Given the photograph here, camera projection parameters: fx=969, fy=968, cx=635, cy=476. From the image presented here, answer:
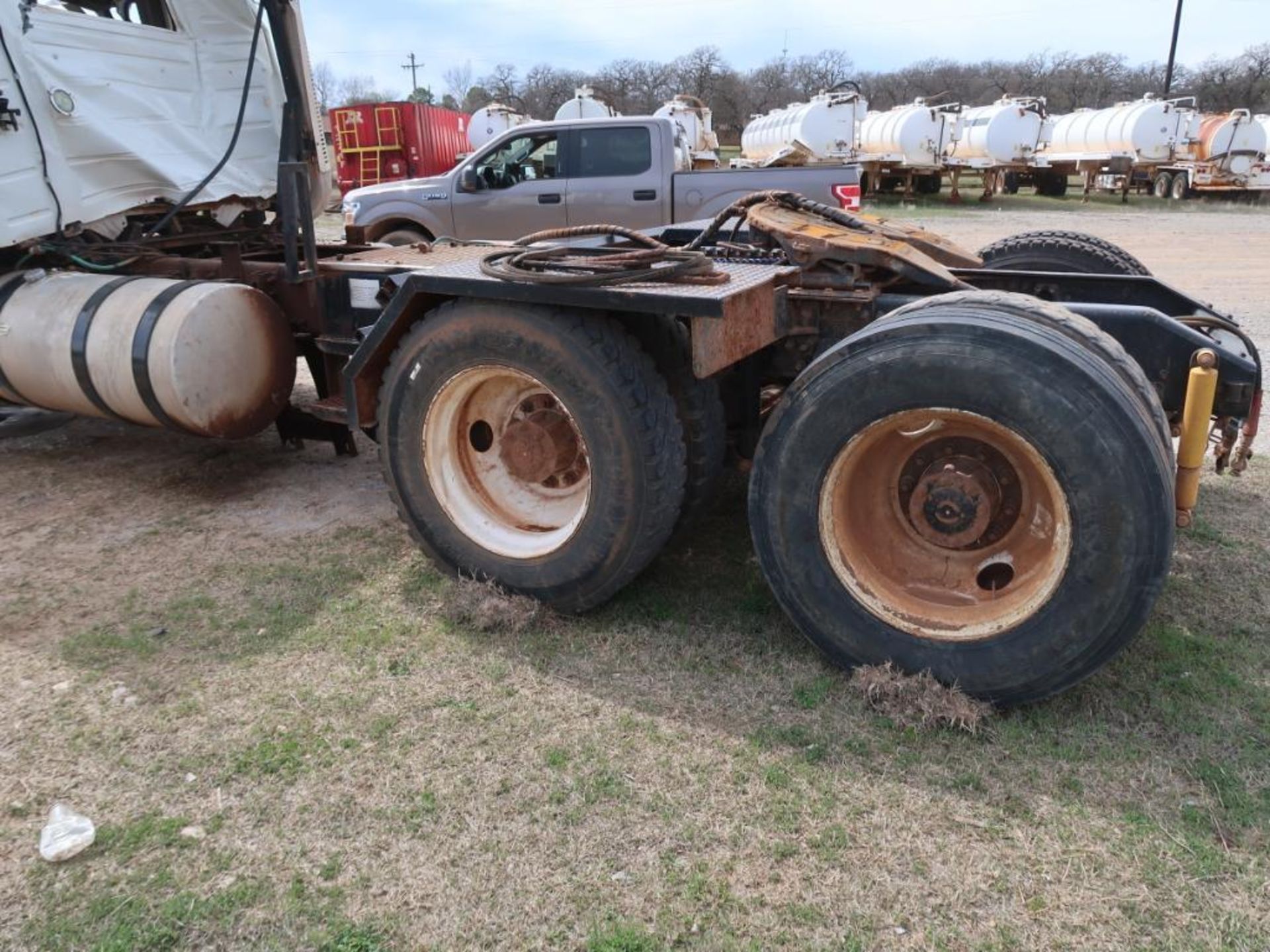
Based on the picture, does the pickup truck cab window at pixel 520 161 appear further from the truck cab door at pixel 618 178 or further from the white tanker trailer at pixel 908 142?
the white tanker trailer at pixel 908 142

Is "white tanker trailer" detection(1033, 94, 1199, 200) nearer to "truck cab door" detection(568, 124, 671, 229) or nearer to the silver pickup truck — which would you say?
the silver pickup truck

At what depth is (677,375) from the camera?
3.40m

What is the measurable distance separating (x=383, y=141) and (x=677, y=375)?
22572 millimetres

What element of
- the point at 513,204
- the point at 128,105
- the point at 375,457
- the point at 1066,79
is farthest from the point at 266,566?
the point at 1066,79

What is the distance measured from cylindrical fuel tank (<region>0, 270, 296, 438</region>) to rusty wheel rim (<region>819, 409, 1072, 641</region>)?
3044 millimetres

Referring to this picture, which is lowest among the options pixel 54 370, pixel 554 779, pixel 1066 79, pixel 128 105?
pixel 554 779

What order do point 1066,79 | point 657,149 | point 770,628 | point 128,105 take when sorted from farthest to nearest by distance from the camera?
point 1066,79 < point 657,149 < point 128,105 < point 770,628

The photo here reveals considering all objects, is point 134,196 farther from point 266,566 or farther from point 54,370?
point 266,566

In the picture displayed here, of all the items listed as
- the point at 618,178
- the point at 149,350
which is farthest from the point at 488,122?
the point at 149,350

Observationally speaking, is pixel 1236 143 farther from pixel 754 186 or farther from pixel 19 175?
pixel 19 175

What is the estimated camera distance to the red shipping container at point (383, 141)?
23.5 meters

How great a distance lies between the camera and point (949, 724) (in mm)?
2803

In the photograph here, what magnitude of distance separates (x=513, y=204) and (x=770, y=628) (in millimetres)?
7287

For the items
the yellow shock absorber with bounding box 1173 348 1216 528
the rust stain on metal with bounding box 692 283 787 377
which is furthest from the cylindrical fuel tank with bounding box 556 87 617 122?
the yellow shock absorber with bounding box 1173 348 1216 528
